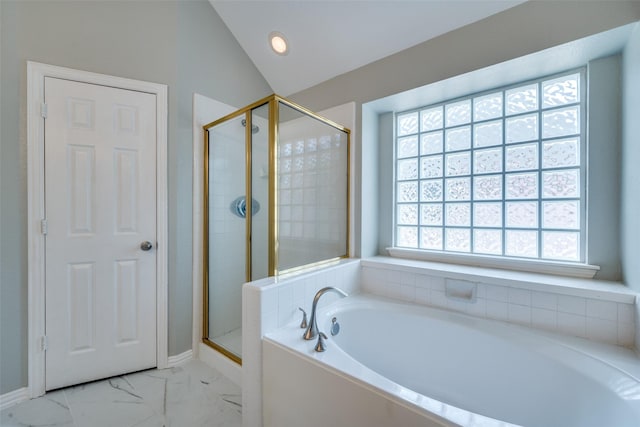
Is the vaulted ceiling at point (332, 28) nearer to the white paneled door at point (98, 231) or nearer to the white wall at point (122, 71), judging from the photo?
the white wall at point (122, 71)

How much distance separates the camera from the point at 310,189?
6.37 feet

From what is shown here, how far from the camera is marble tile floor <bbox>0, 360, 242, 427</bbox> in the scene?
1402 mm

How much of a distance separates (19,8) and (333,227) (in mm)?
2323

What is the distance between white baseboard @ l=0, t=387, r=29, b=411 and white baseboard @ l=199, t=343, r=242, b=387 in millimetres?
947

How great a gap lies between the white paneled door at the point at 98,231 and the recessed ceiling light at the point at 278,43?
105cm

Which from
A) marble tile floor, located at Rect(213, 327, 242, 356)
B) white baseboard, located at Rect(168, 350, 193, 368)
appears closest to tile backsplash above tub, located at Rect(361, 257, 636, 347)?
marble tile floor, located at Rect(213, 327, 242, 356)

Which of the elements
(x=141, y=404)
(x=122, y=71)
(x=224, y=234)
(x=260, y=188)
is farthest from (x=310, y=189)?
(x=141, y=404)

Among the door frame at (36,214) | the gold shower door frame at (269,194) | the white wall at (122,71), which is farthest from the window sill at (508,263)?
the door frame at (36,214)

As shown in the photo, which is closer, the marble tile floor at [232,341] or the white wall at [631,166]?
the white wall at [631,166]

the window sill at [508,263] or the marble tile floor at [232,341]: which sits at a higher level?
the window sill at [508,263]

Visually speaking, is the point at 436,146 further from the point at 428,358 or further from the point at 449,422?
the point at 449,422

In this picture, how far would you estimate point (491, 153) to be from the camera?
184 centimetres

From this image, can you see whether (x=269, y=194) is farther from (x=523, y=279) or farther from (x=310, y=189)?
(x=523, y=279)

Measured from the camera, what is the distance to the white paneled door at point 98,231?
1.62m
